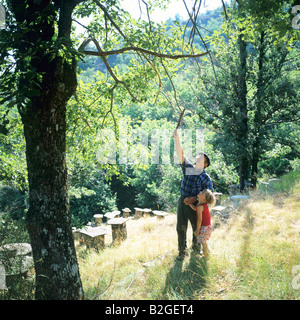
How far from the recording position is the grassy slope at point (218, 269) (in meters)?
3.21

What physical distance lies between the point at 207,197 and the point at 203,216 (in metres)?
0.48

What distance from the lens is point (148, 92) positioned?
6031mm

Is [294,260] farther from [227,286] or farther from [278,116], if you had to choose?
[278,116]

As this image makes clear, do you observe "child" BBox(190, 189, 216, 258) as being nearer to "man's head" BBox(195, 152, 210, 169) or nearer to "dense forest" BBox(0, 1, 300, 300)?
"man's head" BBox(195, 152, 210, 169)

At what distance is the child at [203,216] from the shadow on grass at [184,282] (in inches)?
14.8

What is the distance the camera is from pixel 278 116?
447 inches

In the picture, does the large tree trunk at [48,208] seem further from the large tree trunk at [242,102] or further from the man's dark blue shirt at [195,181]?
the large tree trunk at [242,102]

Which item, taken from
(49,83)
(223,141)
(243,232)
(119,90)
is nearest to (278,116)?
(223,141)

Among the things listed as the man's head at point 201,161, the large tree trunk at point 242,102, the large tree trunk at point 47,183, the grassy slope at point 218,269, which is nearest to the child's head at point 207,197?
the man's head at point 201,161

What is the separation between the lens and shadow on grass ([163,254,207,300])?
340 centimetres

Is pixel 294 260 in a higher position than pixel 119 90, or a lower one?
lower
